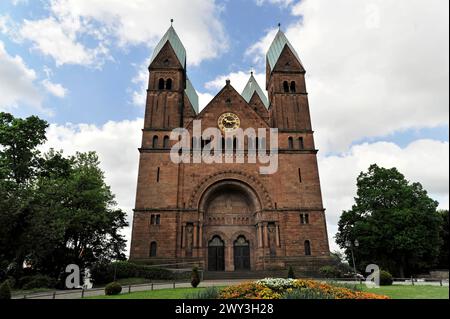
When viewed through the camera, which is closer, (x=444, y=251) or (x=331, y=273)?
(x=331, y=273)

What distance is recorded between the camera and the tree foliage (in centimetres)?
2078

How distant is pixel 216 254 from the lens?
31.4 m

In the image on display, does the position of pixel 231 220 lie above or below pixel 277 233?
above

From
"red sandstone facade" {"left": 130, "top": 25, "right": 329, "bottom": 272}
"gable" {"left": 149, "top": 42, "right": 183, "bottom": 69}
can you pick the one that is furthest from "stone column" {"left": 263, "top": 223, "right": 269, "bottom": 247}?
"gable" {"left": 149, "top": 42, "right": 183, "bottom": 69}

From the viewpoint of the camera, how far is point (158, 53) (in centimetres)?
3809

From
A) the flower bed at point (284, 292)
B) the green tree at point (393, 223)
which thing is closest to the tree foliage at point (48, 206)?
the flower bed at point (284, 292)

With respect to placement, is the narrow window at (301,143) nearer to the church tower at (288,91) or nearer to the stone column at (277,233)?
the church tower at (288,91)

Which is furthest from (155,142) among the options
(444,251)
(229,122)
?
(444,251)

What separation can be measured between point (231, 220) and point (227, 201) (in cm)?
208

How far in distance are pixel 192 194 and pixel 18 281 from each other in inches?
617

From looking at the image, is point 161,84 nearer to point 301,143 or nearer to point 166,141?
point 166,141

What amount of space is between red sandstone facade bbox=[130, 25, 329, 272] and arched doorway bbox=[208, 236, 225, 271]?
10 centimetres

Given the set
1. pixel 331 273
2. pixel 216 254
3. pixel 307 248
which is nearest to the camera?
pixel 331 273
